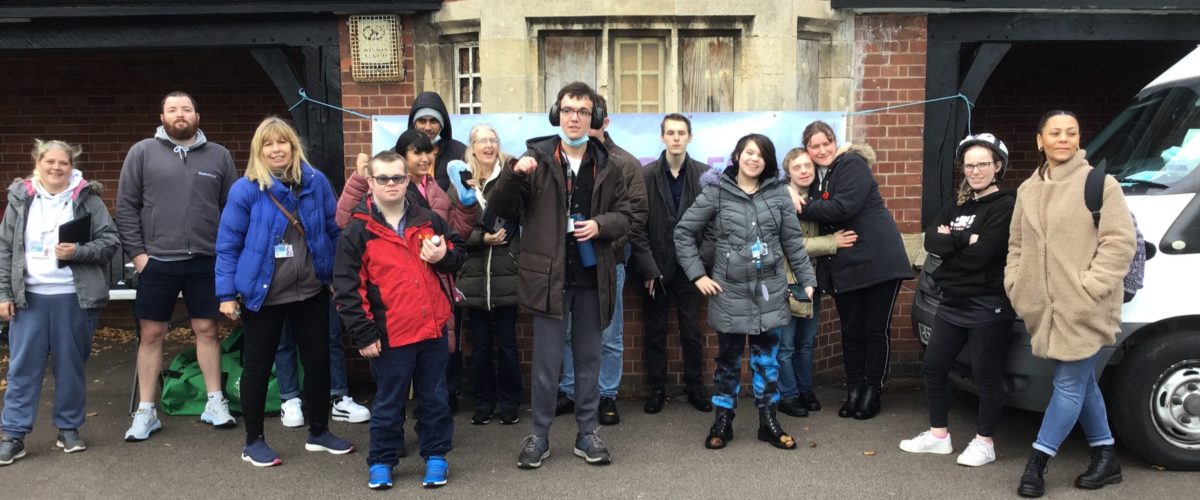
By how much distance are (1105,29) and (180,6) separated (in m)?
6.43

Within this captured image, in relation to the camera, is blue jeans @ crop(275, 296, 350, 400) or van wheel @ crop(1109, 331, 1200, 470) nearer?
van wheel @ crop(1109, 331, 1200, 470)

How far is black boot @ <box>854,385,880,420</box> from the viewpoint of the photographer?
584 cm

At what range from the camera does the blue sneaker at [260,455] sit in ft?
16.7

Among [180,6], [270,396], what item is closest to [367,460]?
[270,396]

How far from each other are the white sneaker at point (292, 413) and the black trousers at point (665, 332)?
84.5 inches

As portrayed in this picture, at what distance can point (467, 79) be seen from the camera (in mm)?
6875

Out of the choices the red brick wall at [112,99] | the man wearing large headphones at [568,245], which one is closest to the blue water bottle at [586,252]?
the man wearing large headphones at [568,245]

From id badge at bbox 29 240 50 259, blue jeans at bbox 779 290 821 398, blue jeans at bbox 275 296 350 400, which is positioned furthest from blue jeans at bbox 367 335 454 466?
blue jeans at bbox 779 290 821 398

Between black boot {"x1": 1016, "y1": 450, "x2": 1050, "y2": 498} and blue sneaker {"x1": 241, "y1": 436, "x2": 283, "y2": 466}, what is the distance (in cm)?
371

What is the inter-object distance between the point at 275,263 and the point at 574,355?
1.60m

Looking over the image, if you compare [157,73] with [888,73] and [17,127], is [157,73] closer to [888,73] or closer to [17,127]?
[17,127]

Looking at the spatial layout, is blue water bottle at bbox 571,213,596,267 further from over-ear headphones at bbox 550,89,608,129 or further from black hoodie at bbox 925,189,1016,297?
black hoodie at bbox 925,189,1016,297

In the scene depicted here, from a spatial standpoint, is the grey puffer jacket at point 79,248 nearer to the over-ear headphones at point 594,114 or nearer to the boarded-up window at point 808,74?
the over-ear headphones at point 594,114

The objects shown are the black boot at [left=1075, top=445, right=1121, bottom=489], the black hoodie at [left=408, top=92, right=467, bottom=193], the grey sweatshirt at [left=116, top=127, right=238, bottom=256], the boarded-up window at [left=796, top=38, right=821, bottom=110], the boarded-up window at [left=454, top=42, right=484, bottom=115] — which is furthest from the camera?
the boarded-up window at [left=454, top=42, right=484, bottom=115]
